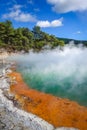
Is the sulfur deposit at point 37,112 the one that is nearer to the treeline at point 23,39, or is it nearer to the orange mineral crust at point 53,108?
the orange mineral crust at point 53,108

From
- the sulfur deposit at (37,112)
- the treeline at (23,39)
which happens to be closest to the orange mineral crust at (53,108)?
the sulfur deposit at (37,112)

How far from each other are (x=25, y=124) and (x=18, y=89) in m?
10.0

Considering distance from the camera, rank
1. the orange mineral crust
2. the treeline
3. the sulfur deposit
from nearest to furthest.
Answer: the sulfur deposit < the orange mineral crust < the treeline

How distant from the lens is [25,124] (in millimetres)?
18438

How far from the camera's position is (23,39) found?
70688mm

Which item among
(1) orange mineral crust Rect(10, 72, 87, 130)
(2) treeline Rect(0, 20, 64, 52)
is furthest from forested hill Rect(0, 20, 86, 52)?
(1) orange mineral crust Rect(10, 72, 87, 130)

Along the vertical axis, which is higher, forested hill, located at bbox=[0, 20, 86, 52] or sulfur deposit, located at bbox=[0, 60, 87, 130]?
forested hill, located at bbox=[0, 20, 86, 52]

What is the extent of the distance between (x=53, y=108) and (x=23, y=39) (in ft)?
166

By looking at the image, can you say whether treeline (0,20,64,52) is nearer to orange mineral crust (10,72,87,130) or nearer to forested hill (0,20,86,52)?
forested hill (0,20,86,52)

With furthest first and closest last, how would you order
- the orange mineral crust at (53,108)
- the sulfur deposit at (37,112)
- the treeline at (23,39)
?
the treeline at (23,39), the orange mineral crust at (53,108), the sulfur deposit at (37,112)

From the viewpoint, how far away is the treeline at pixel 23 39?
6738 centimetres

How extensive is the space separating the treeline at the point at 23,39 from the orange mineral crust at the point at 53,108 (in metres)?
42.1

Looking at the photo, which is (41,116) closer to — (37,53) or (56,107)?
(56,107)

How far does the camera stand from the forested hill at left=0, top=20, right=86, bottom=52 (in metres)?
67.4
